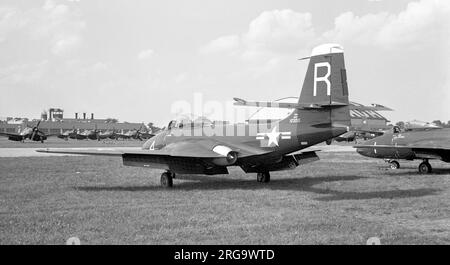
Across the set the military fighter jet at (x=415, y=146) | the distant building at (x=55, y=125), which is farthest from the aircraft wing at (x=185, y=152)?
the distant building at (x=55, y=125)

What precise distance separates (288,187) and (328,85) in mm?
3848

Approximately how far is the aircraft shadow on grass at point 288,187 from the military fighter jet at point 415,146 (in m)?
3.49

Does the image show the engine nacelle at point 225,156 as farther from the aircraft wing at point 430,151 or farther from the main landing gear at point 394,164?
the main landing gear at point 394,164

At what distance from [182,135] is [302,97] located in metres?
5.57

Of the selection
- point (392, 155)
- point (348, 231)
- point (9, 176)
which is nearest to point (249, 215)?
point (348, 231)

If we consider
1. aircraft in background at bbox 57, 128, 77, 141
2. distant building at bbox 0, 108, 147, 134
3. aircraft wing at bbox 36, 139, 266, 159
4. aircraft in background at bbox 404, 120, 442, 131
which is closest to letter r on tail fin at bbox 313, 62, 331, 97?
aircraft wing at bbox 36, 139, 266, 159

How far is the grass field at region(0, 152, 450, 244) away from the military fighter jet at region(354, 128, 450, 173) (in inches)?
64.5

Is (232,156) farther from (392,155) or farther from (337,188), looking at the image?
(392,155)

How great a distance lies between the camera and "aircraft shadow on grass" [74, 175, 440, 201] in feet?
38.7

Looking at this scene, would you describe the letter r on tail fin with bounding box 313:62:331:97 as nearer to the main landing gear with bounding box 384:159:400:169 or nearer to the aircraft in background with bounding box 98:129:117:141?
the main landing gear with bounding box 384:159:400:169

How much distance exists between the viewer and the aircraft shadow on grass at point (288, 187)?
464 inches

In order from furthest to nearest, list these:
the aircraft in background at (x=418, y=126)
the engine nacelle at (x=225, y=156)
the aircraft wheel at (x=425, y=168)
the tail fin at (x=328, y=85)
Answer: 1. the aircraft in background at (x=418, y=126)
2. the aircraft wheel at (x=425, y=168)
3. the engine nacelle at (x=225, y=156)
4. the tail fin at (x=328, y=85)

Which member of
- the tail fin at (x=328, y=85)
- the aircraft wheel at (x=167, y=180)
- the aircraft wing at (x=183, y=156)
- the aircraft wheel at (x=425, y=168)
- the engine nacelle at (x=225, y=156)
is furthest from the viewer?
the aircraft wheel at (x=425, y=168)

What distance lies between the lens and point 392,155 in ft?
63.2
